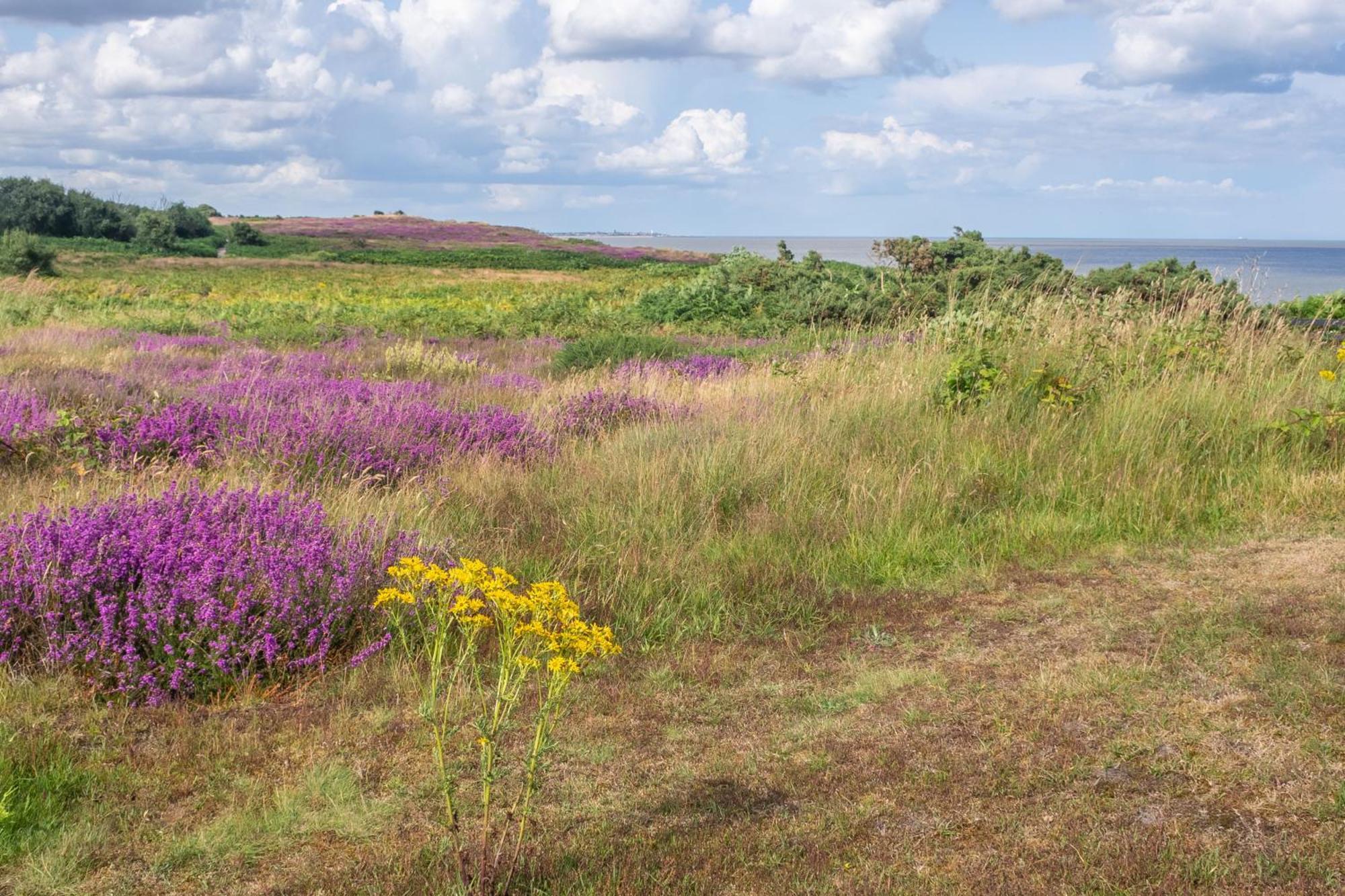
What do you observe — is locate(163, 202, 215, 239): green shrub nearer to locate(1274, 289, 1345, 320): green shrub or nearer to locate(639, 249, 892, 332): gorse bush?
locate(639, 249, 892, 332): gorse bush

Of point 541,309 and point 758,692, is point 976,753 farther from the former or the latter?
point 541,309

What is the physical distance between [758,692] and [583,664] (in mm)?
761

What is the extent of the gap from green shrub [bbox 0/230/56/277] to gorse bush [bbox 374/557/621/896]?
115ft

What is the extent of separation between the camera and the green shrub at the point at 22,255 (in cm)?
3450

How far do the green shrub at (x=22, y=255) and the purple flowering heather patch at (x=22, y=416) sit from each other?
97.7 feet

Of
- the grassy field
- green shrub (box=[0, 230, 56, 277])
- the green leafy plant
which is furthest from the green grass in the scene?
green shrub (box=[0, 230, 56, 277])

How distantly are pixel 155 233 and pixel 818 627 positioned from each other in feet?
215

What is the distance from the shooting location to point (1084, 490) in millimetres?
7055

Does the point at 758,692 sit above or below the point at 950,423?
below

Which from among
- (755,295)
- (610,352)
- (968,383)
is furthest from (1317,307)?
(610,352)

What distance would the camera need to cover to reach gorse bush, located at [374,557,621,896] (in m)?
2.88

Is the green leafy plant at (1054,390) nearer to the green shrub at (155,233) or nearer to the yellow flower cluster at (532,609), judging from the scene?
the yellow flower cluster at (532,609)

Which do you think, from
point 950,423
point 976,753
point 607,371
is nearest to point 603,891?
point 976,753

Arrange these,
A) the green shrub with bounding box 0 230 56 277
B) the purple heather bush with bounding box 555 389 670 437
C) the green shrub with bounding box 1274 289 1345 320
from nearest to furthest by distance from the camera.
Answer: the purple heather bush with bounding box 555 389 670 437 → the green shrub with bounding box 1274 289 1345 320 → the green shrub with bounding box 0 230 56 277
